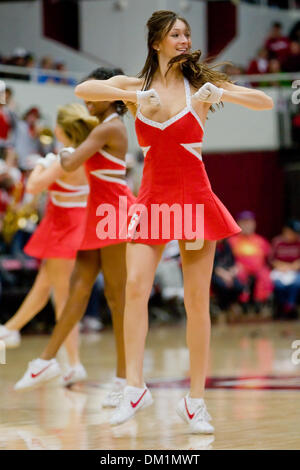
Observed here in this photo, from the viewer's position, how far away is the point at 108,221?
5336 mm

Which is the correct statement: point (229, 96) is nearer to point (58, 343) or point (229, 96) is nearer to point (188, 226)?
point (188, 226)

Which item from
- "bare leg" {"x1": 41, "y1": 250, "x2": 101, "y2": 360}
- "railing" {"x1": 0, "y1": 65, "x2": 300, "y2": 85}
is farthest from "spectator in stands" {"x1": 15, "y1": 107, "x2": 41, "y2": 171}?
"bare leg" {"x1": 41, "y1": 250, "x2": 101, "y2": 360}

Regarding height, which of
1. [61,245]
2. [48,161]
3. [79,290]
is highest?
[48,161]

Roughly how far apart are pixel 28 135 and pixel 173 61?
9413mm

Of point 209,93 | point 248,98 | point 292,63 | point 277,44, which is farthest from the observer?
point 277,44

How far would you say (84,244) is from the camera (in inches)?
211

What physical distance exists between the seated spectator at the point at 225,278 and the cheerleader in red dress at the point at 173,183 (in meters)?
8.44

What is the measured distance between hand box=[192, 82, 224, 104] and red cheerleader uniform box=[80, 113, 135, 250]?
3.96 feet

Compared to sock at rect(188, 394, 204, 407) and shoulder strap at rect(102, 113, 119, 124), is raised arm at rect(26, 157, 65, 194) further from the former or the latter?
sock at rect(188, 394, 204, 407)

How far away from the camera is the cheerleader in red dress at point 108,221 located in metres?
5.21

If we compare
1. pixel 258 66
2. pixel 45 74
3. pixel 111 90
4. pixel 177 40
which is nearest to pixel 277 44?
pixel 258 66

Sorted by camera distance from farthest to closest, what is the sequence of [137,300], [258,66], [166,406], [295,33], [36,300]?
[295,33]
[258,66]
[36,300]
[166,406]
[137,300]

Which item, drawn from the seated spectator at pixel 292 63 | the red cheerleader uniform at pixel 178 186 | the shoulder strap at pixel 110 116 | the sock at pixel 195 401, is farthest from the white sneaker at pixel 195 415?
the seated spectator at pixel 292 63

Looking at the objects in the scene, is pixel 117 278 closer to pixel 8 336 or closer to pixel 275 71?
pixel 8 336
